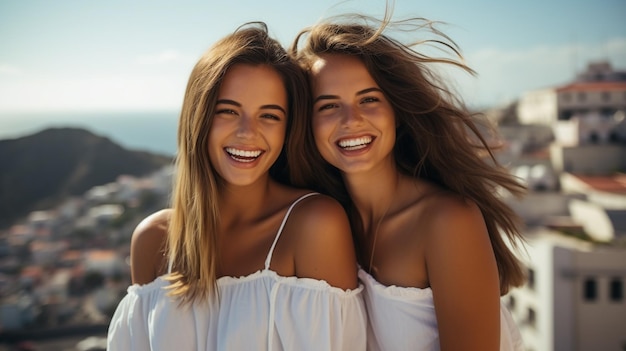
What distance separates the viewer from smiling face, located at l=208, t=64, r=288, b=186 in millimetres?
2043

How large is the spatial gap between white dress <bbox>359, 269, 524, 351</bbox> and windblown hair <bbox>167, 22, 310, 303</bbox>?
2.17ft

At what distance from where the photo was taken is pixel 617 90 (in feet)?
115

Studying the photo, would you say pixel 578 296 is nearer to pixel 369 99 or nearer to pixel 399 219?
pixel 399 219

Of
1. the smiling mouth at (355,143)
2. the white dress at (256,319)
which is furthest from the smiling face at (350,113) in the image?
the white dress at (256,319)

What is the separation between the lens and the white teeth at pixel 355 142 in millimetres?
2055

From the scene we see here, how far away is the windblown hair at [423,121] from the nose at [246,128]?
29 cm

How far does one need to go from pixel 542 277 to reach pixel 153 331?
12.8 metres

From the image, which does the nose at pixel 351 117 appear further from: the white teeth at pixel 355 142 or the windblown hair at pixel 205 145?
the windblown hair at pixel 205 145

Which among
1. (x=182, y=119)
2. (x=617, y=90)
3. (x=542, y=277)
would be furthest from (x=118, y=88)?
(x=617, y=90)

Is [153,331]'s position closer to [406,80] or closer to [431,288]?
[431,288]

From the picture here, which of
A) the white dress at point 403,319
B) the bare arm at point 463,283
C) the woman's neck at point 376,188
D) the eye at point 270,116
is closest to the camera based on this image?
the bare arm at point 463,283

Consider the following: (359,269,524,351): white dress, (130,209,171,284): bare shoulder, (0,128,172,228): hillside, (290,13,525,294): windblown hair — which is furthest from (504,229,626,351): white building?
(0,128,172,228): hillside

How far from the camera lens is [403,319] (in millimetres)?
1981

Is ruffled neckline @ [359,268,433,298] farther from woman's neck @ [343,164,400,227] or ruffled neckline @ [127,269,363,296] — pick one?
woman's neck @ [343,164,400,227]
